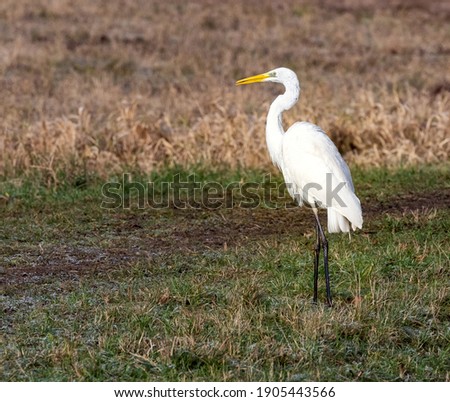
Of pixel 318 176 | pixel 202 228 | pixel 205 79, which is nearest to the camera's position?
pixel 318 176

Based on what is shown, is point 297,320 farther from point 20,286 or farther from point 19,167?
point 19,167

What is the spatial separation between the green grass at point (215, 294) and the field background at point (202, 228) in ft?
0.06

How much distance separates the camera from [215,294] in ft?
21.9

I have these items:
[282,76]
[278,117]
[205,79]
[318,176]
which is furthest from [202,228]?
[205,79]

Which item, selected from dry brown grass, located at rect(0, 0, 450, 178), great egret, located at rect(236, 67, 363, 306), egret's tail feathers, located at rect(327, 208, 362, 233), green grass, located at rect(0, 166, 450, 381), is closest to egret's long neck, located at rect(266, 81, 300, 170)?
great egret, located at rect(236, 67, 363, 306)

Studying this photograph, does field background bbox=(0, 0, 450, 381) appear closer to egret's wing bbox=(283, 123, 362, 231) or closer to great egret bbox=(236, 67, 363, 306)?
great egret bbox=(236, 67, 363, 306)

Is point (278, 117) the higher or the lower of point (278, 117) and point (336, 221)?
the higher

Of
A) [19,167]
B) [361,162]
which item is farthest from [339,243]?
[19,167]

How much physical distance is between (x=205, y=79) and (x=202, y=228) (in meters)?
7.94

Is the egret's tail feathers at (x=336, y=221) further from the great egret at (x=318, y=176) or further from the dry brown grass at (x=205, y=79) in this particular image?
the dry brown grass at (x=205, y=79)

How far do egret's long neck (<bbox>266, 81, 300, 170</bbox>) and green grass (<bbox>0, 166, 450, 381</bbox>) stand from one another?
85 cm

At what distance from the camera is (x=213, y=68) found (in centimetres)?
1742

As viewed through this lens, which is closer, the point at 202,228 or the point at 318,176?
the point at 318,176

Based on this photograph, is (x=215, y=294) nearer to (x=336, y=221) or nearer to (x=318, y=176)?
(x=336, y=221)
